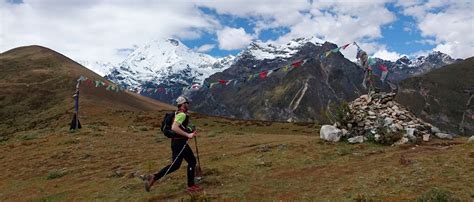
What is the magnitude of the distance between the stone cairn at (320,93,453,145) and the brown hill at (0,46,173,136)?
43269mm

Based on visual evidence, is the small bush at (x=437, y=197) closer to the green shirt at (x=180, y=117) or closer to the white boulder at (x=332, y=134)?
the green shirt at (x=180, y=117)

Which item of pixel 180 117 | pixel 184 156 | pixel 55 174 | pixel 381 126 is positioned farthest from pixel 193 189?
pixel 381 126

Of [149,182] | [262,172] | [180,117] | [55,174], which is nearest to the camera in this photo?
[180,117]

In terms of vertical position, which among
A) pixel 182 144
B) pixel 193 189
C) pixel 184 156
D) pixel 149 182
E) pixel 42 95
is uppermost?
pixel 42 95

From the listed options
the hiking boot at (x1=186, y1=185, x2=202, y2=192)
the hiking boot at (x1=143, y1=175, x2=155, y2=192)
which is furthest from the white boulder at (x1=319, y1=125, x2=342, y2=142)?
the hiking boot at (x1=143, y1=175, x2=155, y2=192)

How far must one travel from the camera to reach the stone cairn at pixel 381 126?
2261 cm

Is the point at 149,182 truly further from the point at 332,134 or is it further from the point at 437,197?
the point at 332,134

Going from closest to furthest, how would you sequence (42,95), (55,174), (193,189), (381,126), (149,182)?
(193,189) < (149,182) < (55,174) < (381,126) < (42,95)

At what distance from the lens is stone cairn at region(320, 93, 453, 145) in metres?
22.6

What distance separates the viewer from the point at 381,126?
2381cm

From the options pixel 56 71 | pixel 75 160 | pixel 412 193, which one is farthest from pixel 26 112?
pixel 412 193

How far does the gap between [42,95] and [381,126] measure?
271ft

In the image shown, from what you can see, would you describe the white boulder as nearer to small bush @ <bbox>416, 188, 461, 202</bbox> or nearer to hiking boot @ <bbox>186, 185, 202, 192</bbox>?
hiking boot @ <bbox>186, 185, 202, 192</bbox>

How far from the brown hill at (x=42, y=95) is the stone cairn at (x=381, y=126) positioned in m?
43.3
